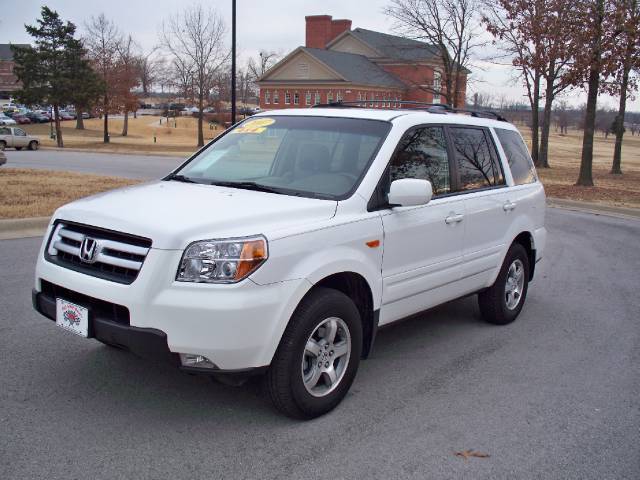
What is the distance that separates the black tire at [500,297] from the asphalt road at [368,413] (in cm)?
12

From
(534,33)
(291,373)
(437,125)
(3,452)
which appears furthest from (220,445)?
(534,33)

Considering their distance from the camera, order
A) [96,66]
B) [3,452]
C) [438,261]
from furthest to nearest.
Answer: [96,66], [438,261], [3,452]

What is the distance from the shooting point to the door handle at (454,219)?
507 cm

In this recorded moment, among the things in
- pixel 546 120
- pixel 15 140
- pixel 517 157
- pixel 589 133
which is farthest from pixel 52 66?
pixel 517 157

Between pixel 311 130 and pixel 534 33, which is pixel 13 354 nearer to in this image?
pixel 311 130

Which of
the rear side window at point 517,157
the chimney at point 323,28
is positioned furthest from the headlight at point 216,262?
the chimney at point 323,28

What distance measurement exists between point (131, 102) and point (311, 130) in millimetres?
55889

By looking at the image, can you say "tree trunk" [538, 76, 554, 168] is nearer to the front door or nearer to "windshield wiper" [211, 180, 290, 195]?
the front door

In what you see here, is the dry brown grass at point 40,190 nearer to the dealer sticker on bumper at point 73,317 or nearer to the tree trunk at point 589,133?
the dealer sticker on bumper at point 73,317

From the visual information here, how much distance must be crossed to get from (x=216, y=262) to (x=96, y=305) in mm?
826

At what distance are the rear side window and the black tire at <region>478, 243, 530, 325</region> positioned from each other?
0.69 metres

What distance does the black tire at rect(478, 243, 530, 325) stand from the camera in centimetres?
611

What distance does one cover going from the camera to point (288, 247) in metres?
3.75

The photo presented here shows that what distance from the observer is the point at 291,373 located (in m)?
3.82
